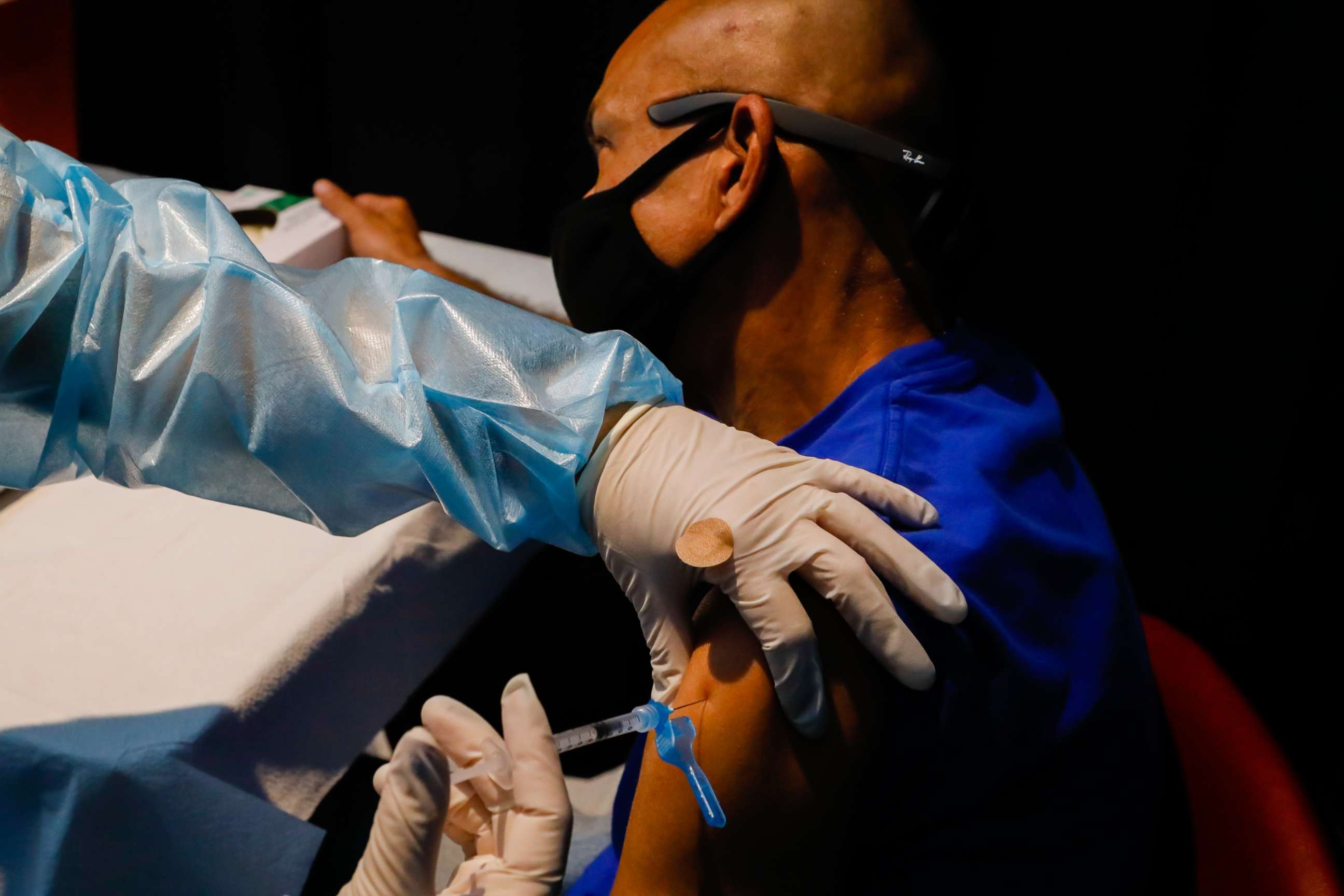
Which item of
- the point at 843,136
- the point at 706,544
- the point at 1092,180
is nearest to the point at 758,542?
the point at 706,544

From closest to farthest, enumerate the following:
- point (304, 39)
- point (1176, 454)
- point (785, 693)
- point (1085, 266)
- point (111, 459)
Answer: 1. point (785, 693)
2. point (111, 459)
3. point (1085, 266)
4. point (1176, 454)
5. point (304, 39)

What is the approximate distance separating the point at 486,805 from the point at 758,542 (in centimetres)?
44

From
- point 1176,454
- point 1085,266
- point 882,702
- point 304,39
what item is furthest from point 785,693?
point 304,39

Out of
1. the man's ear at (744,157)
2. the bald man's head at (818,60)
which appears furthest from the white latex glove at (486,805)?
the bald man's head at (818,60)

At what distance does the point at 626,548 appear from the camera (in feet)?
2.86

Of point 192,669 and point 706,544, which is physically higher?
point 706,544

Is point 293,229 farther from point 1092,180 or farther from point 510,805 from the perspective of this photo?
point 1092,180

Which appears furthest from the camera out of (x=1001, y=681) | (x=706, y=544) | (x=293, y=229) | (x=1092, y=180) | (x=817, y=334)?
(x=293, y=229)

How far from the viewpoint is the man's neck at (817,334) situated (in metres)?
1.08

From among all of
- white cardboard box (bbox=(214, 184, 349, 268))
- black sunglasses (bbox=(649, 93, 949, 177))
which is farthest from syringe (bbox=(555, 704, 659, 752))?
white cardboard box (bbox=(214, 184, 349, 268))

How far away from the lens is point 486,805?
3.32ft

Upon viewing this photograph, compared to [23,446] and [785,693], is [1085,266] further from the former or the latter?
[23,446]

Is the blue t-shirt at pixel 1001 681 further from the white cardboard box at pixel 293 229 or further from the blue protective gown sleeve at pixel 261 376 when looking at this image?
the white cardboard box at pixel 293 229

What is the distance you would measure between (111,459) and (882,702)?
28.8 inches
